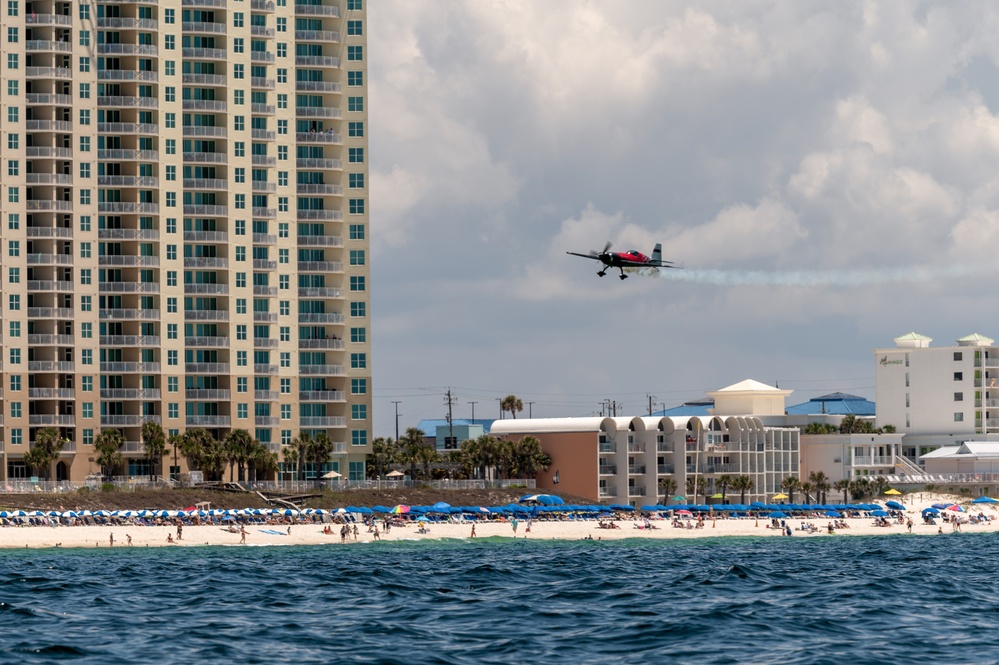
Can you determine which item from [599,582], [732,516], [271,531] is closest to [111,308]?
[271,531]

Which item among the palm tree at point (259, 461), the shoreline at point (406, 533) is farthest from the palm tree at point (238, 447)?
the shoreline at point (406, 533)

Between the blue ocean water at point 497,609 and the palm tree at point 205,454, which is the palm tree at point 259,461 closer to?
the palm tree at point 205,454

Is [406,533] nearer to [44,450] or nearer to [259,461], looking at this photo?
[259,461]

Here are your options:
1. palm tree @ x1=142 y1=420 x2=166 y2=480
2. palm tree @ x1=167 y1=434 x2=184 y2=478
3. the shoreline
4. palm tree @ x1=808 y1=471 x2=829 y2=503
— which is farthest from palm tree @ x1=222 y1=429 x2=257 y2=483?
palm tree @ x1=808 y1=471 x2=829 y2=503

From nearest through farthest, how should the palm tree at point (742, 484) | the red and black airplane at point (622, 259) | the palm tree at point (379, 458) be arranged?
the red and black airplane at point (622, 259) < the palm tree at point (742, 484) < the palm tree at point (379, 458)

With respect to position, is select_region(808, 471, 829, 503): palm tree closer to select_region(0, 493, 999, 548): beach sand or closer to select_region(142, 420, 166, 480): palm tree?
select_region(0, 493, 999, 548): beach sand
